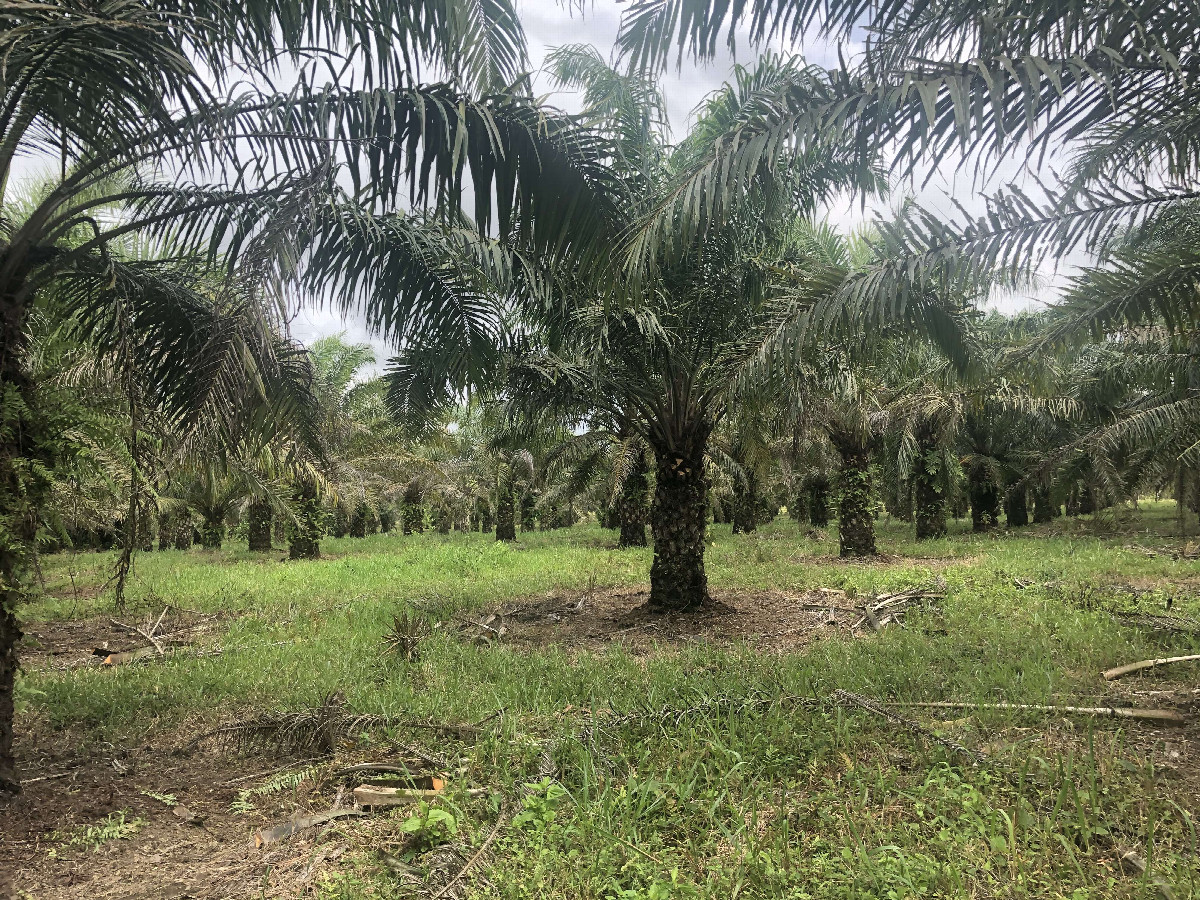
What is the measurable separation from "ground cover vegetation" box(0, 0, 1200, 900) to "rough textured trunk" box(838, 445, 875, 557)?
4172 millimetres

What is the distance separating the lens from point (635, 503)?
15703 millimetres

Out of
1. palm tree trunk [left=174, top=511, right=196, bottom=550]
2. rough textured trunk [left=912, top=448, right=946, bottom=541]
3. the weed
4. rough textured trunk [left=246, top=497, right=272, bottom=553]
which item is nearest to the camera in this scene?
the weed

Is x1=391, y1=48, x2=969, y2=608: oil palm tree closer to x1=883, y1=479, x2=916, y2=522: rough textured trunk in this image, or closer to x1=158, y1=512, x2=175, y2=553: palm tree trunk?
x1=883, y1=479, x2=916, y2=522: rough textured trunk

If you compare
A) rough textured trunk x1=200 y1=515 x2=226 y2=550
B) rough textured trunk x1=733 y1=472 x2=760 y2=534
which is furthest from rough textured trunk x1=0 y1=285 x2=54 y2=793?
rough textured trunk x1=200 y1=515 x2=226 y2=550

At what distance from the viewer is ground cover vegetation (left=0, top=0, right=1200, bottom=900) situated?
2.92 m

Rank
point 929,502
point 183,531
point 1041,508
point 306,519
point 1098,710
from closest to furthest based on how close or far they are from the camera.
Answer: point 1098,710
point 306,519
point 929,502
point 1041,508
point 183,531

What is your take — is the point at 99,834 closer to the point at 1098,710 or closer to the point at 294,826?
the point at 294,826

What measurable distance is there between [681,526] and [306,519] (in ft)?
37.1

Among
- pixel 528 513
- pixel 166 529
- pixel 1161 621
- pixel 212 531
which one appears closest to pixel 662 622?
pixel 1161 621

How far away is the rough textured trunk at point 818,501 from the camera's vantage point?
23.0 m

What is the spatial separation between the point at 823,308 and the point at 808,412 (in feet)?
15.3

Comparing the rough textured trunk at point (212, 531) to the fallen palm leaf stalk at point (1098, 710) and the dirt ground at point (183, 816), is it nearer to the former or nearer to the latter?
the dirt ground at point (183, 816)

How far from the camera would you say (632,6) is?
3.62 m

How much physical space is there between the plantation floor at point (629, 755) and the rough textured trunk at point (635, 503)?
6.72 m
